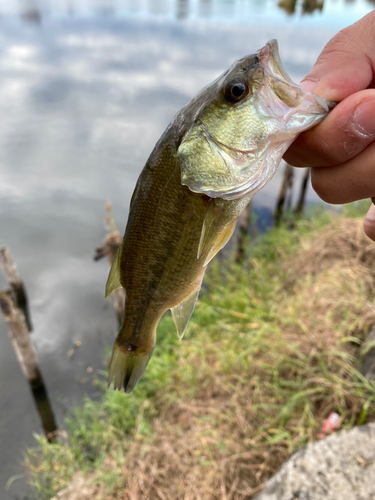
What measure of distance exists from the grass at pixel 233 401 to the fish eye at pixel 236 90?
2543 millimetres

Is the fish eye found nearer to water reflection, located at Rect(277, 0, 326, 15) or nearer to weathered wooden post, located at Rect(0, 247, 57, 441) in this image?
weathered wooden post, located at Rect(0, 247, 57, 441)

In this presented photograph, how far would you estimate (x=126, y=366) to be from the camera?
1.66m

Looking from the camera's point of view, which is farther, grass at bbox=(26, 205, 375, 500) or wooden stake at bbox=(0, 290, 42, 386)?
wooden stake at bbox=(0, 290, 42, 386)

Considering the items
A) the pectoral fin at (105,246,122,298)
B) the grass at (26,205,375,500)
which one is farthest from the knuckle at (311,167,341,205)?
the grass at (26,205,375,500)

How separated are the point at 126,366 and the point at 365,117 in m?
1.46

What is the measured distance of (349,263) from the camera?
16.2ft

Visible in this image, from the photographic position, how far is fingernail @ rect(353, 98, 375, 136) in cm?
106

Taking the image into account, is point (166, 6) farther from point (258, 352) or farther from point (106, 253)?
point (258, 352)

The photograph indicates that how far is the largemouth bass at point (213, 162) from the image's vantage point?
1173 millimetres

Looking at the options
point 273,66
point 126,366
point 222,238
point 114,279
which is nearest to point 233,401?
point 126,366

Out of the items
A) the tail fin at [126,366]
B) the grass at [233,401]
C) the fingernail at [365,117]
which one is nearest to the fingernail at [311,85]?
the fingernail at [365,117]

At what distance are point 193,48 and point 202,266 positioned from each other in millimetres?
27775

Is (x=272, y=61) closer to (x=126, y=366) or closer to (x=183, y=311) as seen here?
(x=183, y=311)

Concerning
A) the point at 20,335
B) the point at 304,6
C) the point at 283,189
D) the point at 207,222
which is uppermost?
the point at 304,6
